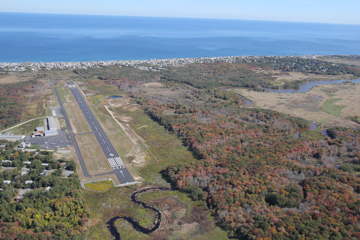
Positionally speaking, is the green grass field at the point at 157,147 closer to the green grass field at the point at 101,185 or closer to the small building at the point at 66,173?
the green grass field at the point at 101,185

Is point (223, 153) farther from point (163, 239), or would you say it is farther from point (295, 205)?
point (163, 239)

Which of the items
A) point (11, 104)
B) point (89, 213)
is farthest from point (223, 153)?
point (11, 104)

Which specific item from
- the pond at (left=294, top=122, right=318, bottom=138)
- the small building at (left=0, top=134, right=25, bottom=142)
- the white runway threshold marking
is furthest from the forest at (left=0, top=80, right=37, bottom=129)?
the pond at (left=294, top=122, right=318, bottom=138)

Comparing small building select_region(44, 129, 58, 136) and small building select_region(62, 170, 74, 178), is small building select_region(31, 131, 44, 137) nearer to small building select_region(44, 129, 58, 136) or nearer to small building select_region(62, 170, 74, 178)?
small building select_region(44, 129, 58, 136)

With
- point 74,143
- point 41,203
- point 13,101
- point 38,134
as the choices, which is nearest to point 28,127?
point 38,134

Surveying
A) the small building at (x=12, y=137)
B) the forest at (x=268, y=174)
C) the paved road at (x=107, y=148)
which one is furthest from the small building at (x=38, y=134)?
the forest at (x=268, y=174)

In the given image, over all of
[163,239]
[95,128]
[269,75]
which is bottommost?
[163,239]
